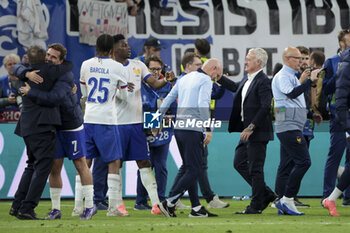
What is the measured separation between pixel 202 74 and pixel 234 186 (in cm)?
384

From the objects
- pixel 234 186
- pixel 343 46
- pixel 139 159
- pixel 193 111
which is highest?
pixel 343 46

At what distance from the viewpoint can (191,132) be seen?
8.17m

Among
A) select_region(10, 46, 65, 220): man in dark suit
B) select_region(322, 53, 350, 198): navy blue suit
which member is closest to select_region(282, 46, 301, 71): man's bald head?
select_region(322, 53, 350, 198): navy blue suit

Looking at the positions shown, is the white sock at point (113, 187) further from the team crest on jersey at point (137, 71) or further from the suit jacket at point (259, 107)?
the suit jacket at point (259, 107)

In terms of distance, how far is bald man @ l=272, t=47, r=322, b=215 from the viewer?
338 inches

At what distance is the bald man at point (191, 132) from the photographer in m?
8.17

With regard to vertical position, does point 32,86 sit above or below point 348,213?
above

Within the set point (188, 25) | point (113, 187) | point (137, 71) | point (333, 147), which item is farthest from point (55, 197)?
point (188, 25)

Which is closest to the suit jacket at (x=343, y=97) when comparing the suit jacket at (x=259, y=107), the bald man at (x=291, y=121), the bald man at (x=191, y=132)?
the bald man at (x=291, y=121)

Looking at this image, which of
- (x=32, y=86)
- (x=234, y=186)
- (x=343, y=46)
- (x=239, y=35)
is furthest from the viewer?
(x=239, y=35)

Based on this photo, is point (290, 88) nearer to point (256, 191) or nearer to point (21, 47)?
point (256, 191)

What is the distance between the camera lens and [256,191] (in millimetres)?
8781

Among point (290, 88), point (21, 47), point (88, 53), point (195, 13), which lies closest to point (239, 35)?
point (195, 13)

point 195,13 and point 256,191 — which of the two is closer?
point 256,191
